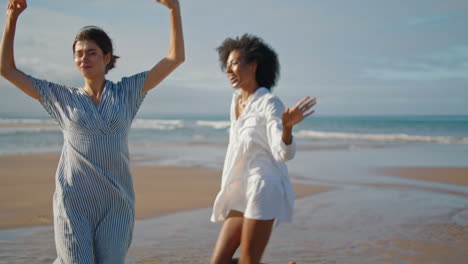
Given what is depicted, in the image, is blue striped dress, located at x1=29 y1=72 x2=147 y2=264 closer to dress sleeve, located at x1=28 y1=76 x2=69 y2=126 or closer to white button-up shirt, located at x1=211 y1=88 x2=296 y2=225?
dress sleeve, located at x1=28 y1=76 x2=69 y2=126

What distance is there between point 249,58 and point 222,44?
0.36 m

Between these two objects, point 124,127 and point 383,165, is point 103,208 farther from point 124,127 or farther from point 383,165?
point 383,165

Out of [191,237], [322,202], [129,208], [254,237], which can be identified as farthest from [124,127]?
[322,202]

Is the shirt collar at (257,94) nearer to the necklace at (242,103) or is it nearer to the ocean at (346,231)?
the necklace at (242,103)

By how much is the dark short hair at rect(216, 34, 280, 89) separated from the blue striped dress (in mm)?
1256

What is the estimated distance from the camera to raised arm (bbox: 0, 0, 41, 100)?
283 cm

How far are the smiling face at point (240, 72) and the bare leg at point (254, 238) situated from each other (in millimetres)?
1110

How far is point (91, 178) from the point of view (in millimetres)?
2725

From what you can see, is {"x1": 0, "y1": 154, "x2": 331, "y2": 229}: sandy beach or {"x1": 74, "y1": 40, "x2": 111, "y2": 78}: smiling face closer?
{"x1": 74, "y1": 40, "x2": 111, "y2": 78}: smiling face

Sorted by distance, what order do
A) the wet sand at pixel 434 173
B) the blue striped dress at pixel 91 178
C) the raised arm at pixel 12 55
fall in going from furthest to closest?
the wet sand at pixel 434 173
the raised arm at pixel 12 55
the blue striped dress at pixel 91 178

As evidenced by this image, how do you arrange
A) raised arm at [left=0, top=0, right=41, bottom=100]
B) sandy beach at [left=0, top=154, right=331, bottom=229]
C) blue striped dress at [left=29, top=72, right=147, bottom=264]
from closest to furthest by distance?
blue striped dress at [left=29, top=72, right=147, bottom=264] → raised arm at [left=0, top=0, right=41, bottom=100] → sandy beach at [left=0, top=154, right=331, bottom=229]

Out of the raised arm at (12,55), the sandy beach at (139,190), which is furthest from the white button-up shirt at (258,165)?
the sandy beach at (139,190)

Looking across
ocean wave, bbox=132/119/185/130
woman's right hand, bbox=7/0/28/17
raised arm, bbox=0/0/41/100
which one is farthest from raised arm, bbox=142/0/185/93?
ocean wave, bbox=132/119/185/130

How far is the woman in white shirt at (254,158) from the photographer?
10.6ft
